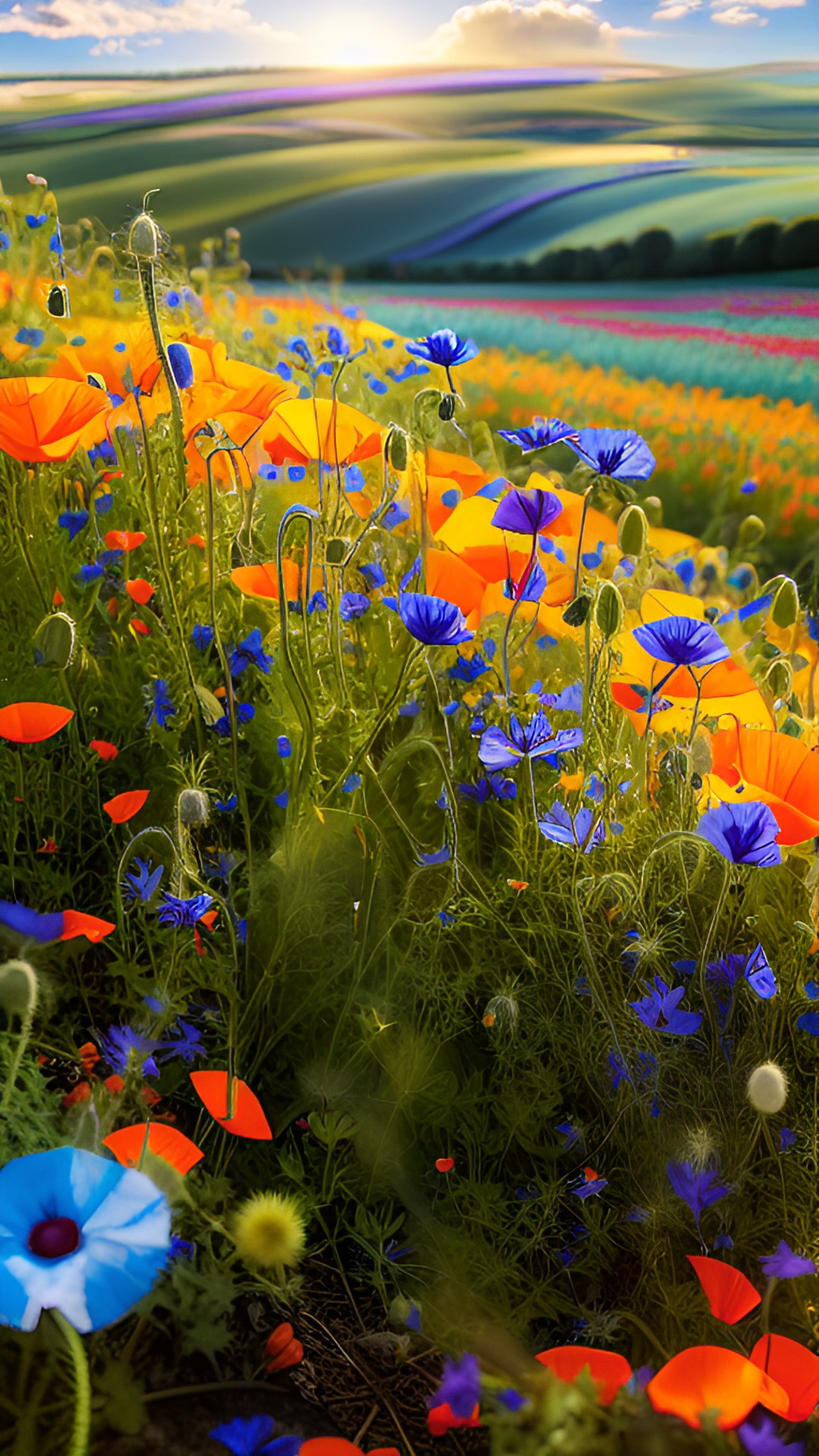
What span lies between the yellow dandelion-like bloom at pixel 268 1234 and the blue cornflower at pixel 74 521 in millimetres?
888

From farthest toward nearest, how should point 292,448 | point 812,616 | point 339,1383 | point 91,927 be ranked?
point 812,616, point 292,448, point 91,927, point 339,1383

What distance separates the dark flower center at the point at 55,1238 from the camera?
708 mm

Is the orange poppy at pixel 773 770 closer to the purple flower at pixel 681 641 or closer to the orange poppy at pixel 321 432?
the purple flower at pixel 681 641

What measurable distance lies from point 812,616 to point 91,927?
4.32ft

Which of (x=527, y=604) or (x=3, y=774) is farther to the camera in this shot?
(x=527, y=604)

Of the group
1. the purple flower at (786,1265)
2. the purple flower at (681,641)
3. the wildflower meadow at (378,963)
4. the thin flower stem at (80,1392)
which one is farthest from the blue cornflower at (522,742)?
the thin flower stem at (80,1392)

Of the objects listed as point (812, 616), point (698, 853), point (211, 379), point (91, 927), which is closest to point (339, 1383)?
point (91, 927)

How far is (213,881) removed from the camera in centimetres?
117

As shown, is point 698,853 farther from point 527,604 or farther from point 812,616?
point 812,616

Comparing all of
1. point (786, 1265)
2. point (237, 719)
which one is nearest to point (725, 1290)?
point (786, 1265)

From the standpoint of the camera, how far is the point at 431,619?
862mm

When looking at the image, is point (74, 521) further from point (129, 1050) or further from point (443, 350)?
point (129, 1050)

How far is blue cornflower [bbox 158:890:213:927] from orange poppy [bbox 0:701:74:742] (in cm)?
19

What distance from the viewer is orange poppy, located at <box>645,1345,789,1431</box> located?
30.0 inches
